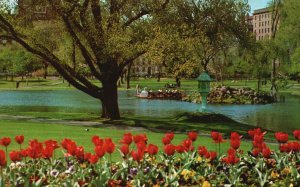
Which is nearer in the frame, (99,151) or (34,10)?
(99,151)

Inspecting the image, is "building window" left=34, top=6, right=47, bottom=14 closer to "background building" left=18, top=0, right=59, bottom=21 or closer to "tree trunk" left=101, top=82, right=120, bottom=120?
"background building" left=18, top=0, right=59, bottom=21

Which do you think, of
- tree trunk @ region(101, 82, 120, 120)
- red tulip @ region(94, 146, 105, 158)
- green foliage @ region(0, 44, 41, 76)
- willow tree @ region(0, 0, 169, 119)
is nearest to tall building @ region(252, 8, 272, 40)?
green foliage @ region(0, 44, 41, 76)

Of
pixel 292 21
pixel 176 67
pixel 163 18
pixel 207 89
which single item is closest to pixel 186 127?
pixel 176 67

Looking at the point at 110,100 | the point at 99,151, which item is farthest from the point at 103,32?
the point at 99,151

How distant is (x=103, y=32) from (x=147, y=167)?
16.6 m

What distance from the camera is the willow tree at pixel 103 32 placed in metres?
22.8

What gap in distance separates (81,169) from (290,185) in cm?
277

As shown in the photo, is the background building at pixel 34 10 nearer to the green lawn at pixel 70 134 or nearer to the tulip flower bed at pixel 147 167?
the green lawn at pixel 70 134

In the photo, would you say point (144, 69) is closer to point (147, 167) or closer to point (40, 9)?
point (40, 9)

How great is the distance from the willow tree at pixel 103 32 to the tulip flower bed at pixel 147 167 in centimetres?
1465

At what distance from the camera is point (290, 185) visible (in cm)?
689

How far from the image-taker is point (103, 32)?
23.6m

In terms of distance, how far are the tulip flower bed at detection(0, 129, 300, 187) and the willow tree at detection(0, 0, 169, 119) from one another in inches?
577

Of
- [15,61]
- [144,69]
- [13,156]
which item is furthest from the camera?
[144,69]
